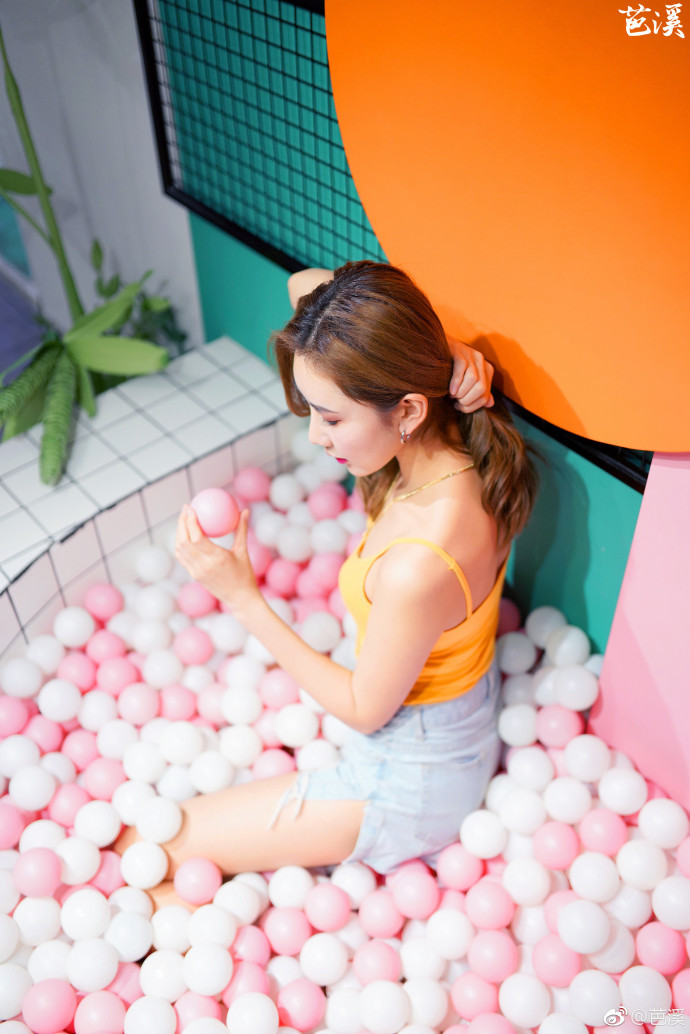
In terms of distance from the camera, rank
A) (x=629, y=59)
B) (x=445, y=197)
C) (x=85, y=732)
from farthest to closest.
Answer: (x=85, y=732) → (x=445, y=197) → (x=629, y=59)

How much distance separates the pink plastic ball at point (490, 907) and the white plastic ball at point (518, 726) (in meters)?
0.30

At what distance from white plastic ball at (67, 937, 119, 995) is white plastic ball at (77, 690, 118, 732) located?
0.51 m

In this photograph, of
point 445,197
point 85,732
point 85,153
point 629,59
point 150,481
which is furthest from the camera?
point 85,153

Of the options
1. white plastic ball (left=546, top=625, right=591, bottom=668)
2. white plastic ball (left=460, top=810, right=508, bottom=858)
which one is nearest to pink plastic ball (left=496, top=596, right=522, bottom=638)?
white plastic ball (left=546, top=625, right=591, bottom=668)

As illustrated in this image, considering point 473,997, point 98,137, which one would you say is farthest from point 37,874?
point 98,137

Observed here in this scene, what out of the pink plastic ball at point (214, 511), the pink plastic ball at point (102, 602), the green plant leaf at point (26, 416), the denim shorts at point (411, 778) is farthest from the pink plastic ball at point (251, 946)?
the green plant leaf at point (26, 416)

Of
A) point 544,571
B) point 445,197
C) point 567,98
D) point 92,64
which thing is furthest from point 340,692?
point 92,64

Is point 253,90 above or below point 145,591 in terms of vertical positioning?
above

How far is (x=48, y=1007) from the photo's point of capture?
4.76 ft

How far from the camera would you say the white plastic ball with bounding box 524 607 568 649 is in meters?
1.96

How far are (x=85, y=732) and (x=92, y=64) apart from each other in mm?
1763

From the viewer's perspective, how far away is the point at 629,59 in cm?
115

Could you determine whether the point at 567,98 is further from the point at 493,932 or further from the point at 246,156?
the point at 493,932

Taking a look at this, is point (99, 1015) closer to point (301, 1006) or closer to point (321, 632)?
point (301, 1006)
